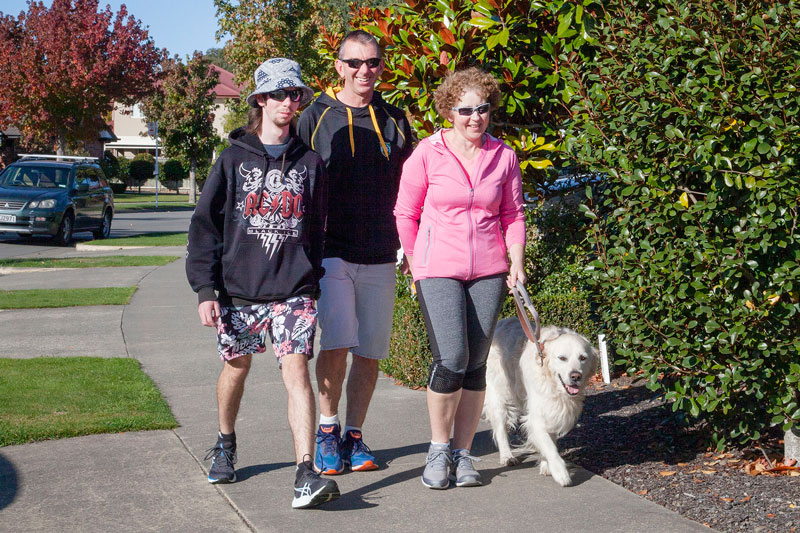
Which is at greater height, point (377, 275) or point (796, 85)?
point (796, 85)

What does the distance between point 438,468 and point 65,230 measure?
18.2 m

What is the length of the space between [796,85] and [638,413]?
284 cm

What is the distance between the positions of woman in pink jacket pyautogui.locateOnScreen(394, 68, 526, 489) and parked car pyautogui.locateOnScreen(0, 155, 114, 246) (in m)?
17.5

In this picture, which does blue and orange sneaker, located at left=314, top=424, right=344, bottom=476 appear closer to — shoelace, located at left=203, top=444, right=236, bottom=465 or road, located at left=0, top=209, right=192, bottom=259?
shoelace, located at left=203, top=444, right=236, bottom=465

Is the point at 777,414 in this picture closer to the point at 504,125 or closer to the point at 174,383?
the point at 504,125

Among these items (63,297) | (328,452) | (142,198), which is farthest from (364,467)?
(142,198)

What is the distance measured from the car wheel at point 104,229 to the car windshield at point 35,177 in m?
1.64

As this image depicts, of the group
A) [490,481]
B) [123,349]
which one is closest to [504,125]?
[490,481]

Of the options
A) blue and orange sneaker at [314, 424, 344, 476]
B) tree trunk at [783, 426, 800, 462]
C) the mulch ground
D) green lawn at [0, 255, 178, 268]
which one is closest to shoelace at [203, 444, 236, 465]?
blue and orange sneaker at [314, 424, 344, 476]

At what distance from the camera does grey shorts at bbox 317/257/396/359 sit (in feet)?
16.1

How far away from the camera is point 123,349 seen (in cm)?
859

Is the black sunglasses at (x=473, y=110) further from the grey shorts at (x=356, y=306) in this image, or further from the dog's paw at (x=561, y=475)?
the dog's paw at (x=561, y=475)

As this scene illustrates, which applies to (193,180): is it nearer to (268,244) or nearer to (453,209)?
(268,244)

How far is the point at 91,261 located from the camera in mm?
16766
